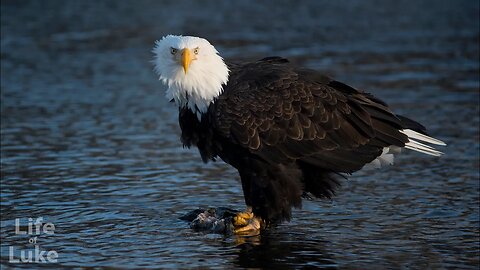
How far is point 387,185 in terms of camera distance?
8.24 m

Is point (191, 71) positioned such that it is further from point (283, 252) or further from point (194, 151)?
point (194, 151)

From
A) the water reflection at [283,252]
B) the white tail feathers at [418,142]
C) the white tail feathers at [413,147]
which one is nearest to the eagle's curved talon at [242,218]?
the water reflection at [283,252]

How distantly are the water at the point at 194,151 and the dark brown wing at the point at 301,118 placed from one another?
0.53 metres

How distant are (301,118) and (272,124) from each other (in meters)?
0.24

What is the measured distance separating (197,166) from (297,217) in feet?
5.68

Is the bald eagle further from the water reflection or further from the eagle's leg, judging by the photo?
the water reflection

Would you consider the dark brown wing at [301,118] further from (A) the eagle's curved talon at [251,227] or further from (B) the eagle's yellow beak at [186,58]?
(A) the eagle's curved talon at [251,227]

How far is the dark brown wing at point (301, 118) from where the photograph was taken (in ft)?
22.8

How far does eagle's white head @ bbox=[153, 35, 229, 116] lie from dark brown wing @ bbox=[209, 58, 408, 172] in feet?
0.34

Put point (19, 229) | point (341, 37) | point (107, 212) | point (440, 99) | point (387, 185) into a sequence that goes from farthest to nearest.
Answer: point (341, 37) → point (440, 99) → point (387, 185) → point (107, 212) → point (19, 229)

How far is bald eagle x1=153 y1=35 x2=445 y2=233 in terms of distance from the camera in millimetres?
6961

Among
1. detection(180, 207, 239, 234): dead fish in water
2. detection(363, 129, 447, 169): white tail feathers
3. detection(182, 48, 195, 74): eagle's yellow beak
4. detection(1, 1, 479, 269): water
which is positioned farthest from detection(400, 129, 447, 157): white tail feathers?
detection(182, 48, 195, 74): eagle's yellow beak

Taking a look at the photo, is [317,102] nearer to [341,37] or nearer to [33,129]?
[33,129]

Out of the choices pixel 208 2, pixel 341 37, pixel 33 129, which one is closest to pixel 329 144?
pixel 33 129
